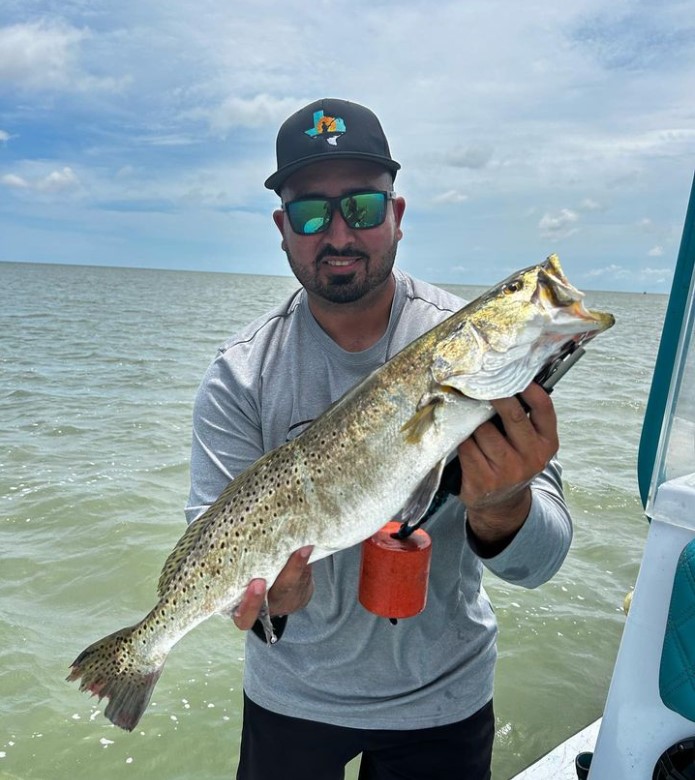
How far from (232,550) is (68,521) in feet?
20.9

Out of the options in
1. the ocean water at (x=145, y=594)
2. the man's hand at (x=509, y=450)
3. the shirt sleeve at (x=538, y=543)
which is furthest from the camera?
the ocean water at (x=145, y=594)

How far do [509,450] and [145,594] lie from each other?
5.36 m

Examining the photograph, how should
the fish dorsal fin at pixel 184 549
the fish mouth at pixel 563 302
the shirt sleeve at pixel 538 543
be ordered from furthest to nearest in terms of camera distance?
the fish dorsal fin at pixel 184 549, the shirt sleeve at pixel 538 543, the fish mouth at pixel 563 302

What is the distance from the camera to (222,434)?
109 inches

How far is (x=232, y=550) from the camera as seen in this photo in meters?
2.44

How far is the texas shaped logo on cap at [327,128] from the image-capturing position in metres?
2.78

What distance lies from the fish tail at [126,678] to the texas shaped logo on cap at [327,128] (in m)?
2.08

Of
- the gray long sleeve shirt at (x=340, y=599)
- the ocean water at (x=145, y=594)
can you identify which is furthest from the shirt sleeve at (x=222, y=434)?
the ocean water at (x=145, y=594)

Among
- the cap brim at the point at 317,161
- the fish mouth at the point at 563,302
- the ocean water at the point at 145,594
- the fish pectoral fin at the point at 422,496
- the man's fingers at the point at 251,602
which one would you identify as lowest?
the ocean water at the point at 145,594

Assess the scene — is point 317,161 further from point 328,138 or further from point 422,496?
point 422,496

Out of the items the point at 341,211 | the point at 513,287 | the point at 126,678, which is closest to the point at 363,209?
the point at 341,211

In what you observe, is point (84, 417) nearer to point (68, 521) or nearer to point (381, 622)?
point (68, 521)

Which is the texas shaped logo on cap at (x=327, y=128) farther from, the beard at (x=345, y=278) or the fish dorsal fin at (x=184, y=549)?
the fish dorsal fin at (x=184, y=549)

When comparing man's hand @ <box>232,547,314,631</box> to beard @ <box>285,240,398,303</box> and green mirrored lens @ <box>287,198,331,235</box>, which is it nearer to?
beard @ <box>285,240,398,303</box>
